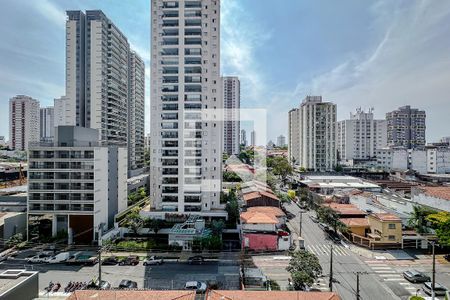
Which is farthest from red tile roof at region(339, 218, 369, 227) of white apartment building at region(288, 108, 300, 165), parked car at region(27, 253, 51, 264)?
white apartment building at region(288, 108, 300, 165)

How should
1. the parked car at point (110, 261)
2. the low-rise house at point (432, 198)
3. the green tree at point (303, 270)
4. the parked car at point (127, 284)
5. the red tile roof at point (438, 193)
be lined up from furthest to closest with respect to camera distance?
the red tile roof at point (438, 193) → the low-rise house at point (432, 198) → the parked car at point (110, 261) → the parked car at point (127, 284) → the green tree at point (303, 270)

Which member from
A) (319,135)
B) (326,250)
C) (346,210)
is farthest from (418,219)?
(319,135)

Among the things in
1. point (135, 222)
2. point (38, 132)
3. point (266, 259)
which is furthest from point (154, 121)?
point (38, 132)

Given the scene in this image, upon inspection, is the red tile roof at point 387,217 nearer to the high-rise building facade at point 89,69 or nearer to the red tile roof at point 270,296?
the red tile roof at point 270,296

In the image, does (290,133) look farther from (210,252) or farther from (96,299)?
(96,299)

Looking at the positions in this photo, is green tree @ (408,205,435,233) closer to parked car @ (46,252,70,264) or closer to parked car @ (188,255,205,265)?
parked car @ (188,255,205,265)

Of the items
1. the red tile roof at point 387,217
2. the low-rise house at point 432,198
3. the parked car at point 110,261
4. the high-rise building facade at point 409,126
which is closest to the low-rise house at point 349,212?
the red tile roof at point 387,217
